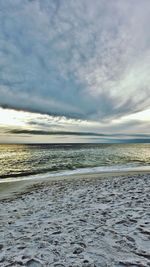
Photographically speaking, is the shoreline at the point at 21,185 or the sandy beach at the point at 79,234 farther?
the shoreline at the point at 21,185

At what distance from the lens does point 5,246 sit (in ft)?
21.8

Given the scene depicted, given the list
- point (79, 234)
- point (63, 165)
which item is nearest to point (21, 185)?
point (79, 234)

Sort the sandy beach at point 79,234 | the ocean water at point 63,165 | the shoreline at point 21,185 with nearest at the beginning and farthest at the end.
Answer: the sandy beach at point 79,234, the shoreline at point 21,185, the ocean water at point 63,165

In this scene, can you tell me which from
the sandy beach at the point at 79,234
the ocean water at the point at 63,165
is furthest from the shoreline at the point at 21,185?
the sandy beach at the point at 79,234

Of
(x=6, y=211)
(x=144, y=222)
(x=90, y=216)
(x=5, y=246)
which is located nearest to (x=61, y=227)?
(x=90, y=216)

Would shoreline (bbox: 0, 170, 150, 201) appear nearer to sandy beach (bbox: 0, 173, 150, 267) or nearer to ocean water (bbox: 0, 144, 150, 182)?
ocean water (bbox: 0, 144, 150, 182)

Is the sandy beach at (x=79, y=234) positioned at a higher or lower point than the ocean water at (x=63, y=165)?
higher

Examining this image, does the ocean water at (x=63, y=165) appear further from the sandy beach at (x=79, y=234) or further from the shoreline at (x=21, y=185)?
the sandy beach at (x=79, y=234)

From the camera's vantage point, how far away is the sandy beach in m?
5.64

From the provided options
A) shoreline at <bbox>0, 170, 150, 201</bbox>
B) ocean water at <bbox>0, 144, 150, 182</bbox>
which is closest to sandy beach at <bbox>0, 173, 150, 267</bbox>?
shoreline at <bbox>0, 170, 150, 201</bbox>

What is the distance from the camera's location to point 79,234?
720cm

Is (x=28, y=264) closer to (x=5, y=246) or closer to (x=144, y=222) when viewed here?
(x=5, y=246)

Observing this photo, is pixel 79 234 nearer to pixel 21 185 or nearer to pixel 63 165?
pixel 21 185

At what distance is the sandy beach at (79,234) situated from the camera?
5.64m
